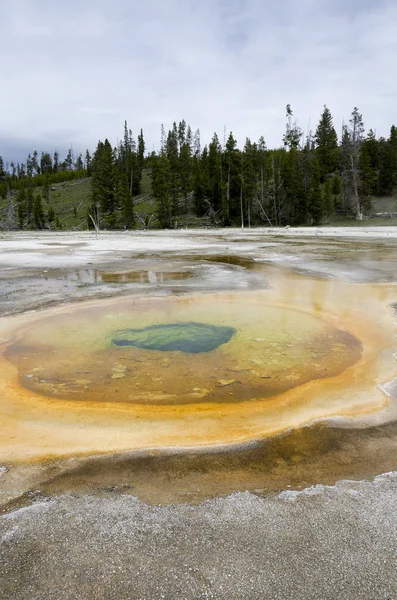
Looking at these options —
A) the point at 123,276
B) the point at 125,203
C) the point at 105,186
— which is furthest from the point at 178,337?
the point at 105,186

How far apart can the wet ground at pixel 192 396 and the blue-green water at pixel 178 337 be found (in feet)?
0.11

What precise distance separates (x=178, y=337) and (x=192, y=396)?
2101mm

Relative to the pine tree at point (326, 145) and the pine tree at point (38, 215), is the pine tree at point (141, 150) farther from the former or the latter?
the pine tree at point (326, 145)

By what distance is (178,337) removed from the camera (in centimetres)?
648

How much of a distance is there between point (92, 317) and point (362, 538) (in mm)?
6187

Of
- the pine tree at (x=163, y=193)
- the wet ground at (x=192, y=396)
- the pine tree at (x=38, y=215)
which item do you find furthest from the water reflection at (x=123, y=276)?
the pine tree at (x=38, y=215)

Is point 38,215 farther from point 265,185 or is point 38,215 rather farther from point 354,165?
point 354,165

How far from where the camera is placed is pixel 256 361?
539 centimetres

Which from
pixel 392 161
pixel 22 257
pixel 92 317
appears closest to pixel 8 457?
pixel 92 317

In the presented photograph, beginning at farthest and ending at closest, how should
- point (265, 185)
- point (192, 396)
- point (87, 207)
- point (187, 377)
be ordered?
point (87, 207) < point (265, 185) < point (187, 377) < point (192, 396)

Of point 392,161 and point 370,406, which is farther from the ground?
point 392,161

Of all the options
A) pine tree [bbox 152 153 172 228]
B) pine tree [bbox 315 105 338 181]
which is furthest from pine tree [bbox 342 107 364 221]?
pine tree [bbox 152 153 172 228]

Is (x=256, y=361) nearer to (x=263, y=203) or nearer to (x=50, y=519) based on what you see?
(x=50, y=519)

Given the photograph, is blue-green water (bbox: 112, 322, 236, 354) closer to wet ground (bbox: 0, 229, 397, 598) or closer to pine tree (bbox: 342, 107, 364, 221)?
wet ground (bbox: 0, 229, 397, 598)
